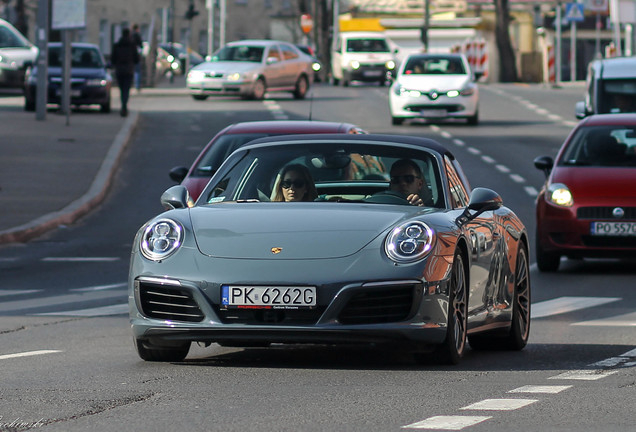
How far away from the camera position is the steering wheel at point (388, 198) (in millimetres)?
9711

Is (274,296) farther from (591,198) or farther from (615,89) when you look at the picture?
(615,89)

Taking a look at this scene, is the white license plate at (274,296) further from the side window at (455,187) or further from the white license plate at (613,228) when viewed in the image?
the white license plate at (613,228)

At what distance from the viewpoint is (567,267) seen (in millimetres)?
18062

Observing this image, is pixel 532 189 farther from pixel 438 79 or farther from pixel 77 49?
pixel 77 49

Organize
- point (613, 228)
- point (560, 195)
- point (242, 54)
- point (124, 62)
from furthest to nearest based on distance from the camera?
point (242, 54), point (124, 62), point (560, 195), point (613, 228)

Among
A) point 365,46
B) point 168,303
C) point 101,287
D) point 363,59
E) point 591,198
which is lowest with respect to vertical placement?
point 101,287

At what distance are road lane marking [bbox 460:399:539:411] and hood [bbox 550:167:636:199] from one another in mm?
9157

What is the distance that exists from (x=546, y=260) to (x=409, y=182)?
7.69m

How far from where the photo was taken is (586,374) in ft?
29.8

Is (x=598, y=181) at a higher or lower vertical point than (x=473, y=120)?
higher

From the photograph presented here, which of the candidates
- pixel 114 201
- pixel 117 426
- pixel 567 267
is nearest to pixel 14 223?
pixel 114 201

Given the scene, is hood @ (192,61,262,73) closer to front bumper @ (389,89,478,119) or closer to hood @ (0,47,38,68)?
hood @ (0,47,38,68)

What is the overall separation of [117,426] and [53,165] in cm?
2229

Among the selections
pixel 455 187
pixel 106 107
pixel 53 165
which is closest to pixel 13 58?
pixel 106 107
